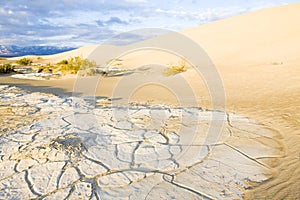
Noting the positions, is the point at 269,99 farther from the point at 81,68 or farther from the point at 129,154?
the point at 81,68

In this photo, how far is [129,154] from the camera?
3.07 meters

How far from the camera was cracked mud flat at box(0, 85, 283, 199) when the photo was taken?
240 centimetres

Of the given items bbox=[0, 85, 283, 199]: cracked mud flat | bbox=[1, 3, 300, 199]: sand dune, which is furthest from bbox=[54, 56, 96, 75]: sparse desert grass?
bbox=[0, 85, 283, 199]: cracked mud flat

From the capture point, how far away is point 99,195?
2.30 metres

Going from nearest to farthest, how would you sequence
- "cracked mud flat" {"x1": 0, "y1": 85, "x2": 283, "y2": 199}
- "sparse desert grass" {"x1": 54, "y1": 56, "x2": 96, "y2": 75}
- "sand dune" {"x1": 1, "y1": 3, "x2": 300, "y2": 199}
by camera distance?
"cracked mud flat" {"x1": 0, "y1": 85, "x2": 283, "y2": 199}, "sand dune" {"x1": 1, "y1": 3, "x2": 300, "y2": 199}, "sparse desert grass" {"x1": 54, "y1": 56, "x2": 96, "y2": 75}

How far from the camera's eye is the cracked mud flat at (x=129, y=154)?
7.88 ft

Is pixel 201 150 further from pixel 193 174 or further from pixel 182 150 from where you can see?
pixel 193 174

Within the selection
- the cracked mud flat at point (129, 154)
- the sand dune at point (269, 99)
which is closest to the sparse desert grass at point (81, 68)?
the sand dune at point (269, 99)

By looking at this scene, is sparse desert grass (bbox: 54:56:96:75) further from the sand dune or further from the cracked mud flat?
the cracked mud flat

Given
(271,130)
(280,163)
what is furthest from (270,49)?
(280,163)

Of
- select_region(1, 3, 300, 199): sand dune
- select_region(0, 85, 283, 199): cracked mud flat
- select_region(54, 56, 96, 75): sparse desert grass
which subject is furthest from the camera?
select_region(54, 56, 96, 75): sparse desert grass

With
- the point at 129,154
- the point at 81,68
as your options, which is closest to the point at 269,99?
the point at 129,154

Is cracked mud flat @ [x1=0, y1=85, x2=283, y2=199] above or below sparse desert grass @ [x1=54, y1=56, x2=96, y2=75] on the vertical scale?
below

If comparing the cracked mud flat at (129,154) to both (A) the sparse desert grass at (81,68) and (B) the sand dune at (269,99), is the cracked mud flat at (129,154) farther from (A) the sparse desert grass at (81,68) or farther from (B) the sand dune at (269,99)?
(A) the sparse desert grass at (81,68)
